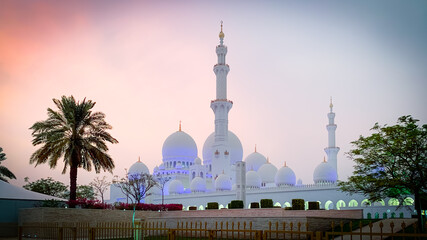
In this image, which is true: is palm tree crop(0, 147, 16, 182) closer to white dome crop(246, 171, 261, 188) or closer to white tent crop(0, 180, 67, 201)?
white tent crop(0, 180, 67, 201)

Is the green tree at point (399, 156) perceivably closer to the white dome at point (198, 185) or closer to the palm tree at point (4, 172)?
the palm tree at point (4, 172)

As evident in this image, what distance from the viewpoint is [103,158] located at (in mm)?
26141

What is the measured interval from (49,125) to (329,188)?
3245 cm

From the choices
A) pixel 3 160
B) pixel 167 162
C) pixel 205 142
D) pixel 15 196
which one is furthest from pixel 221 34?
pixel 15 196

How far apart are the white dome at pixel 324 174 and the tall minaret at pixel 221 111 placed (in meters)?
12.4

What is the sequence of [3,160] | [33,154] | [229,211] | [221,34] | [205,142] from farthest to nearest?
1. [205,142]
2. [221,34]
3. [3,160]
4. [229,211]
5. [33,154]

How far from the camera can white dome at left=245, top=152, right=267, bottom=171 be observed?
69.8 metres

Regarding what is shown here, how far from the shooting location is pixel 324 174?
5197cm

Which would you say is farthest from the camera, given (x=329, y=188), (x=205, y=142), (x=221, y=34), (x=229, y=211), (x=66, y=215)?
(x=205, y=142)

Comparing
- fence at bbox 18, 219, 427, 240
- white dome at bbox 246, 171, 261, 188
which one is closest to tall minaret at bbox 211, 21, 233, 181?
white dome at bbox 246, 171, 261, 188

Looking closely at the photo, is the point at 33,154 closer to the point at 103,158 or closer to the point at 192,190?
the point at 103,158

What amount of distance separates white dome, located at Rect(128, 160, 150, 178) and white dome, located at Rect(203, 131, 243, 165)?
10.3m

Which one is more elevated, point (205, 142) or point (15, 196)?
point (205, 142)

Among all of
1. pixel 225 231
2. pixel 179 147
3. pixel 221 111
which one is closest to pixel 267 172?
pixel 221 111
